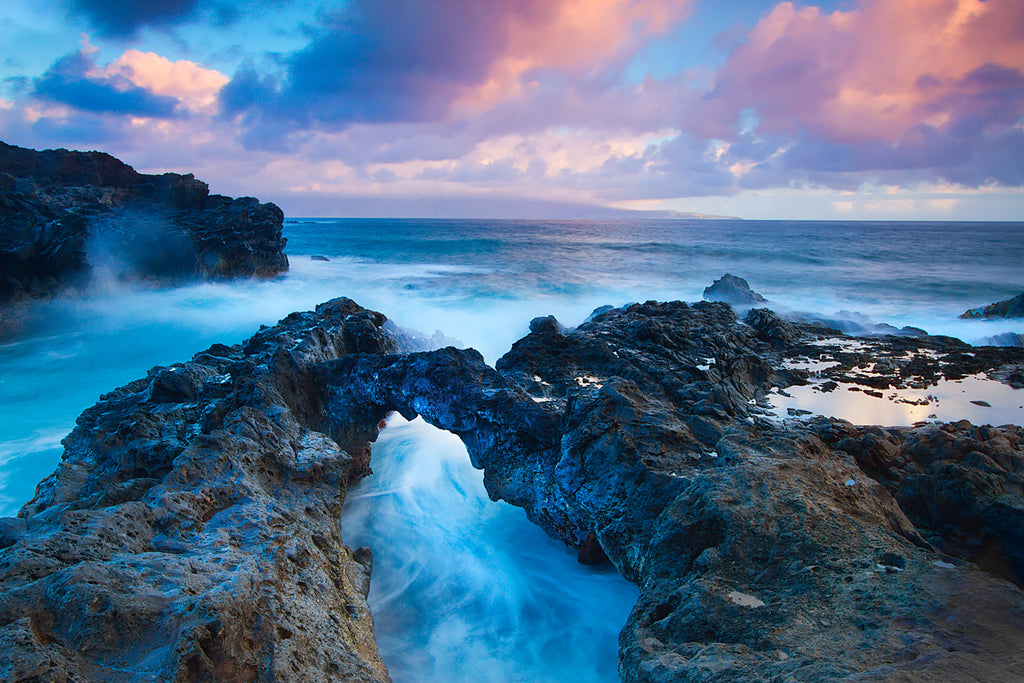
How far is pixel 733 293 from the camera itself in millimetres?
15820

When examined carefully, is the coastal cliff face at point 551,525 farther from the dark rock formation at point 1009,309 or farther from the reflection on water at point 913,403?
the dark rock formation at point 1009,309

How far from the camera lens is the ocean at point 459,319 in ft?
15.2

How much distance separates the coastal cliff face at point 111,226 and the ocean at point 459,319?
899 millimetres

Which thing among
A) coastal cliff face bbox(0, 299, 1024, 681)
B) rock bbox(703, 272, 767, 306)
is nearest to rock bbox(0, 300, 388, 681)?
coastal cliff face bbox(0, 299, 1024, 681)

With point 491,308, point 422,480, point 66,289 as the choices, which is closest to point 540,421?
point 422,480

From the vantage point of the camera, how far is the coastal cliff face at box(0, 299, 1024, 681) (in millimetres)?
2184

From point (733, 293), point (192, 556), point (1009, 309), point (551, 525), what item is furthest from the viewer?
point (733, 293)

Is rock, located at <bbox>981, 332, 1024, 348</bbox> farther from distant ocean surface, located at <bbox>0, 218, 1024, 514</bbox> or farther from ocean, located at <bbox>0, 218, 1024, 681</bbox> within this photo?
distant ocean surface, located at <bbox>0, 218, 1024, 514</bbox>

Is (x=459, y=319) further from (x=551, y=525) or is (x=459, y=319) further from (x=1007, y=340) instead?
(x=1007, y=340)

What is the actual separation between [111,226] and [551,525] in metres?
19.0

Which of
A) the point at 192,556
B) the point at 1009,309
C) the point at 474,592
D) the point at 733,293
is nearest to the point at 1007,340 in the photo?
the point at 1009,309

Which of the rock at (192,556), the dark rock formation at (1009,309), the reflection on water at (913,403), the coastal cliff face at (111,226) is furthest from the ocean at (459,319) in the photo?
the reflection on water at (913,403)

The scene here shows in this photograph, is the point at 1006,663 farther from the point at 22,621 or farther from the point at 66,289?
the point at 66,289

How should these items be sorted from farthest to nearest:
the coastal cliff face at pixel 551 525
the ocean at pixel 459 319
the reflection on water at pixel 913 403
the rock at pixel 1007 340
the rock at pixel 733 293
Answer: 1. the rock at pixel 733 293
2. the rock at pixel 1007 340
3. the reflection on water at pixel 913 403
4. the ocean at pixel 459 319
5. the coastal cliff face at pixel 551 525
